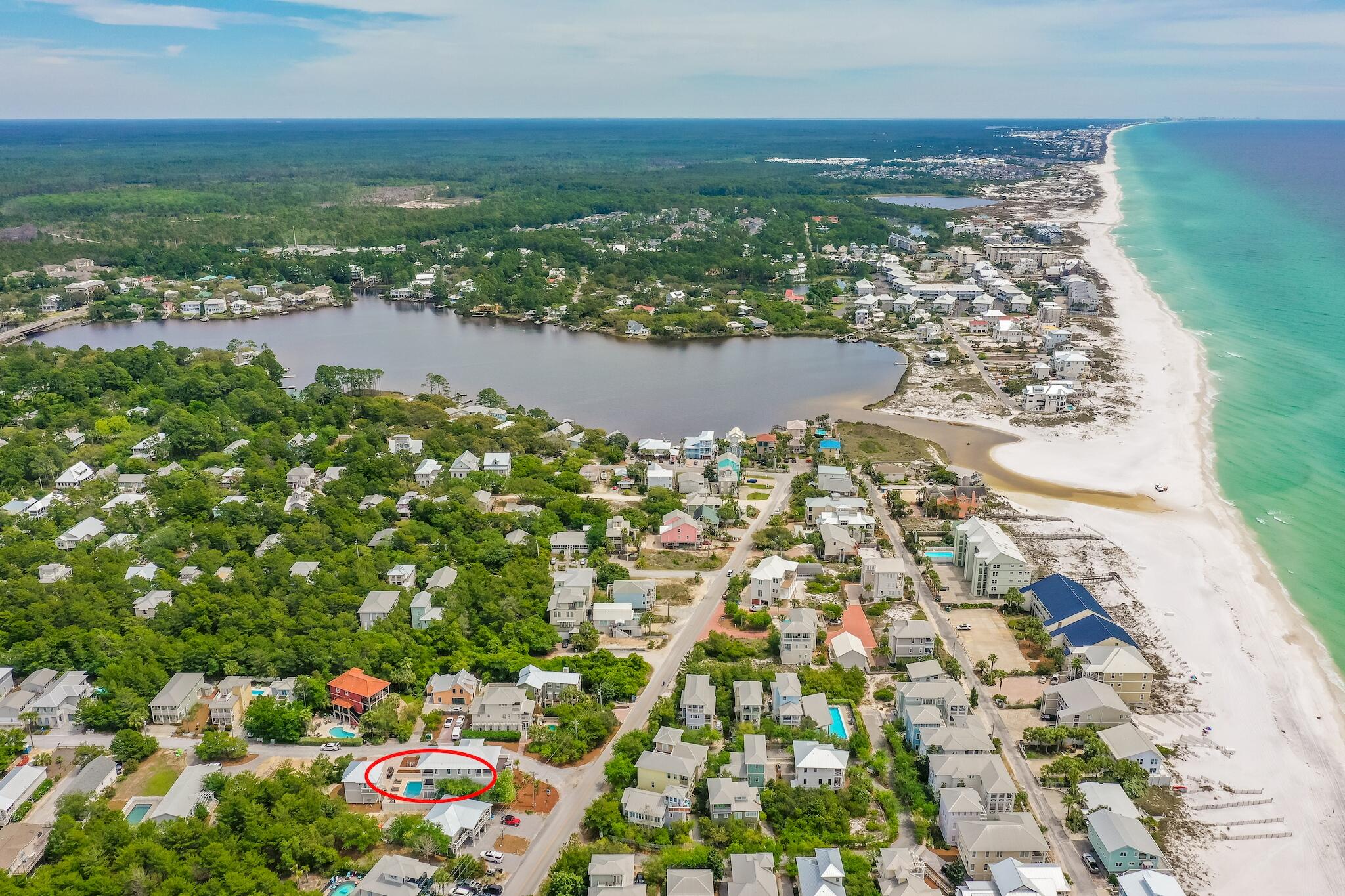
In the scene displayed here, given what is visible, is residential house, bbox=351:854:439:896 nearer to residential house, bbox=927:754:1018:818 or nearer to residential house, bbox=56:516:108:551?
residential house, bbox=927:754:1018:818

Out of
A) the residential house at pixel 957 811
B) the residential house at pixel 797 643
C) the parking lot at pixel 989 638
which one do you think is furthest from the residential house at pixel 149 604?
the parking lot at pixel 989 638

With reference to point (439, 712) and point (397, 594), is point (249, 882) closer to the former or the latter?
point (439, 712)

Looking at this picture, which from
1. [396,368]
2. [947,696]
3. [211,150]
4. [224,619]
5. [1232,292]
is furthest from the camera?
[211,150]

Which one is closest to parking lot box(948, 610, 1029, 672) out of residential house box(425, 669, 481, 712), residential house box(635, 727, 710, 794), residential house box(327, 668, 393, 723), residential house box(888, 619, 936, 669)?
residential house box(888, 619, 936, 669)

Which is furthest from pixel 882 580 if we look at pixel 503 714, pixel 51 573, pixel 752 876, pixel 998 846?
pixel 51 573

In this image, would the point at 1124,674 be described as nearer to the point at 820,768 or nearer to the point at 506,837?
the point at 820,768

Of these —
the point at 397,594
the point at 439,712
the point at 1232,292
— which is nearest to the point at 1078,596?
the point at 439,712

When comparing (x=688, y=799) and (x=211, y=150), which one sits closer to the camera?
(x=688, y=799)

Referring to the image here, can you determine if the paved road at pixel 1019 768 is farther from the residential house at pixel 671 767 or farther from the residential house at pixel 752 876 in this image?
the residential house at pixel 671 767
